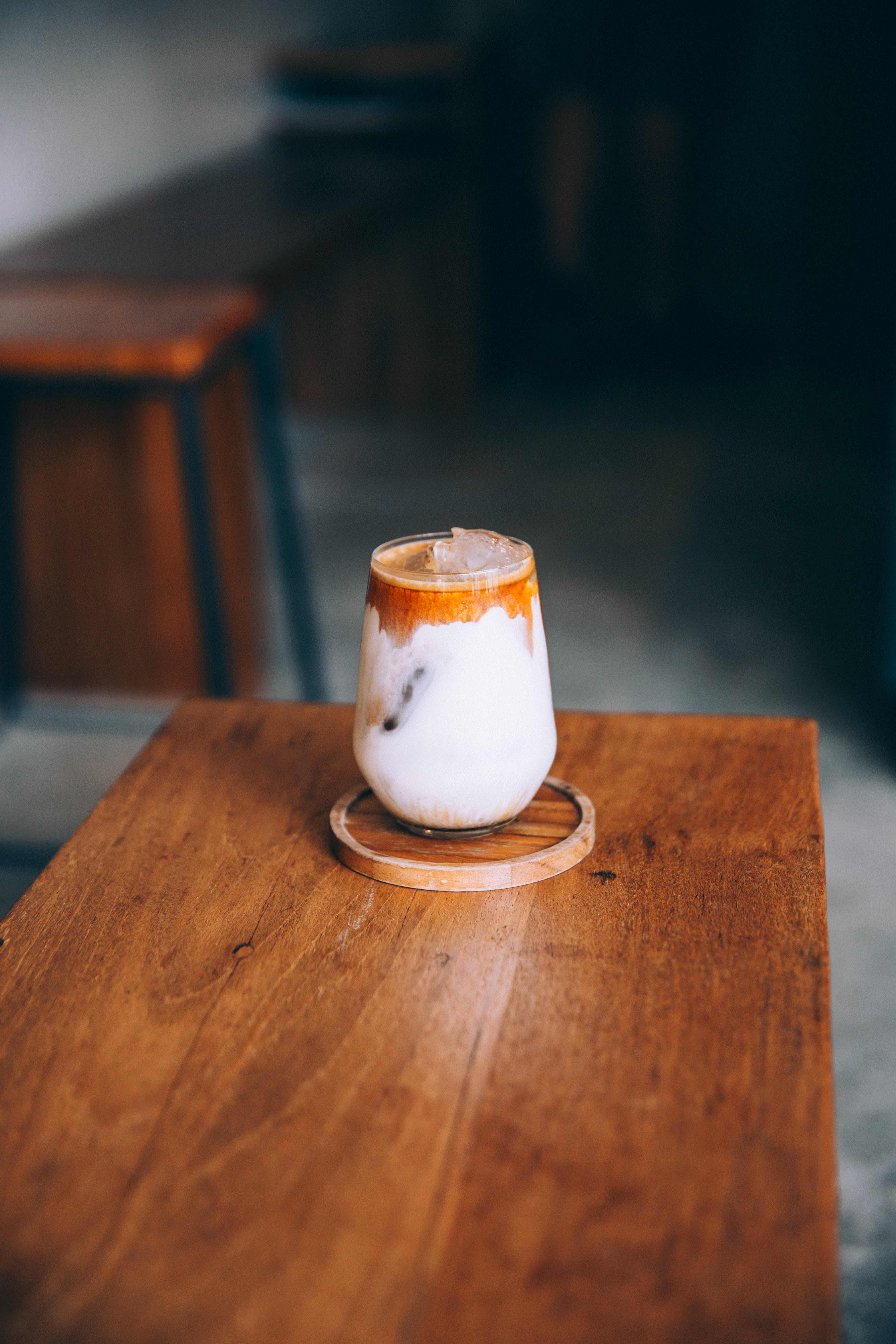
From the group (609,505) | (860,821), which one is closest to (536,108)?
(609,505)

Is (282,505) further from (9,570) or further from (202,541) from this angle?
(9,570)

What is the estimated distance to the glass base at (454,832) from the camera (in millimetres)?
690

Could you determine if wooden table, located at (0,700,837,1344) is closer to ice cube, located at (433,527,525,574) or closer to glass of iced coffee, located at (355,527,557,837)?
glass of iced coffee, located at (355,527,557,837)

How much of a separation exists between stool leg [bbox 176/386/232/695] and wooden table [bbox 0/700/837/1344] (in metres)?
1.01

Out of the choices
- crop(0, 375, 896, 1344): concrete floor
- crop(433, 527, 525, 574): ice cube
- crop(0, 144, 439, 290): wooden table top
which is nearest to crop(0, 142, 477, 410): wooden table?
crop(0, 144, 439, 290): wooden table top

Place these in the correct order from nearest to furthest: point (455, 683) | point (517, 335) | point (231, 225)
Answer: point (455, 683), point (231, 225), point (517, 335)

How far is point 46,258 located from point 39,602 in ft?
1.92

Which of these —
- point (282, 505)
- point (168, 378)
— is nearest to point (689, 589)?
point (282, 505)

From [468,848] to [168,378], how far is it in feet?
3.71

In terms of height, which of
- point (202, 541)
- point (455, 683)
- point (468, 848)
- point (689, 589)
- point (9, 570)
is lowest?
point (689, 589)

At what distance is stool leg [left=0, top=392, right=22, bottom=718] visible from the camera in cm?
198

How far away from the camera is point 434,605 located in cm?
63

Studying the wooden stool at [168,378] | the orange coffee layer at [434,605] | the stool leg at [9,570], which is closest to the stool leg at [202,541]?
the wooden stool at [168,378]

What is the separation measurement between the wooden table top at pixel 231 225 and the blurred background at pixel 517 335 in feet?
0.05
